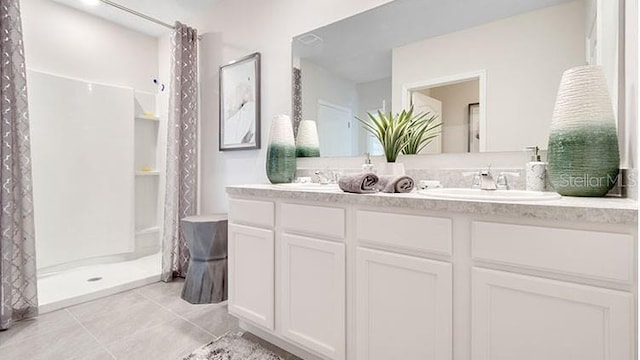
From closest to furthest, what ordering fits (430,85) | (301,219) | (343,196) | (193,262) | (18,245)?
(343,196), (301,219), (430,85), (18,245), (193,262)

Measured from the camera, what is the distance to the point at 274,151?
6.86ft

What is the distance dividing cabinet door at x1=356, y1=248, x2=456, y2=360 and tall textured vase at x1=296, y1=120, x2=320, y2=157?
41.6 inches

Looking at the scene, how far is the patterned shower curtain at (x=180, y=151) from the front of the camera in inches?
103

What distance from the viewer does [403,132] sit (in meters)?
1.72

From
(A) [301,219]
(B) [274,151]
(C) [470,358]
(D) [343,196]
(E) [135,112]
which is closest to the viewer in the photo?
(C) [470,358]

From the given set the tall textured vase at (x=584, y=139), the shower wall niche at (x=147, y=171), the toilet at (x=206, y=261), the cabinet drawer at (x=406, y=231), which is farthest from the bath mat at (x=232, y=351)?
the shower wall niche at (x=147, y=171)

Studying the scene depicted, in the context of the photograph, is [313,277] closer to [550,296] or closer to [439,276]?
[439,276]

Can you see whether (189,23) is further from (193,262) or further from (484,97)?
(484,97)

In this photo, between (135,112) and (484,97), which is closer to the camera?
(484,97)

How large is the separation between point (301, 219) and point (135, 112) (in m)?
2.78

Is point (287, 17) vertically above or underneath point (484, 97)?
above

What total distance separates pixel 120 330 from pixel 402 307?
1655 mm

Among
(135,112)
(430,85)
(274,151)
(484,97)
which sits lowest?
(274,151)

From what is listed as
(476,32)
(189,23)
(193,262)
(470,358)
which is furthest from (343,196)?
(189,23)
